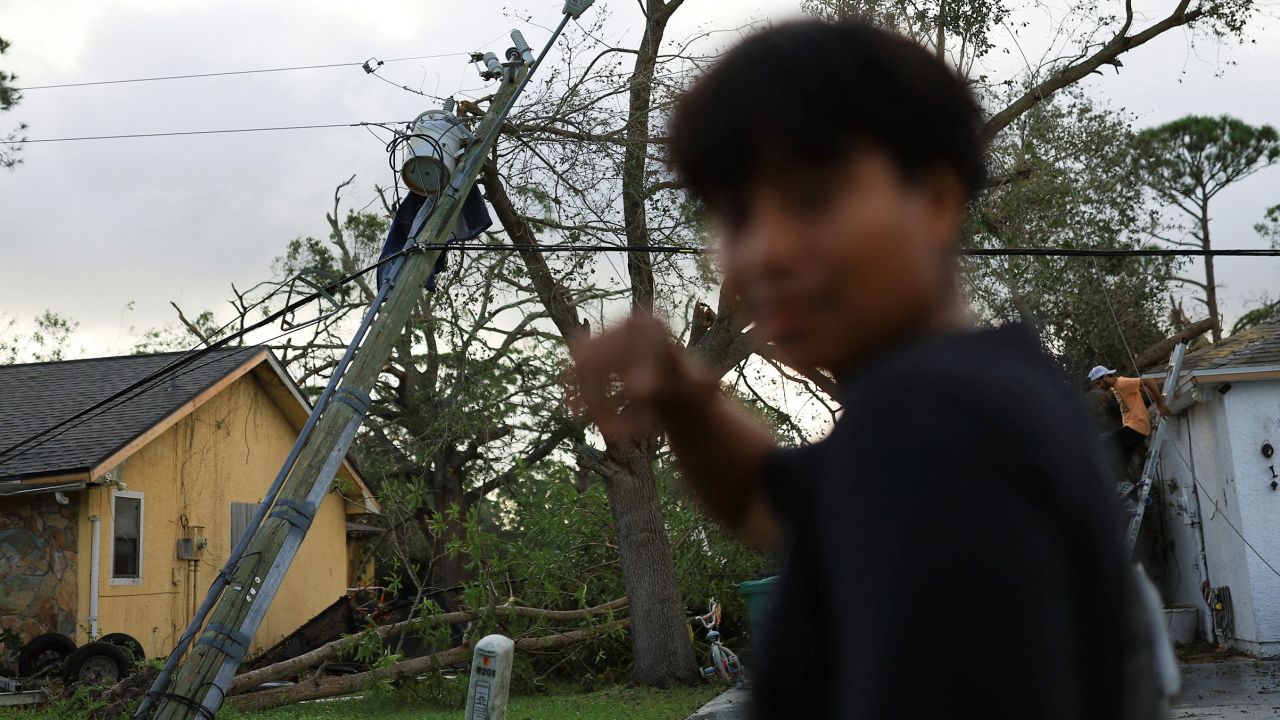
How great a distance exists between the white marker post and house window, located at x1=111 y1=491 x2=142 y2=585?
13539 millimetres

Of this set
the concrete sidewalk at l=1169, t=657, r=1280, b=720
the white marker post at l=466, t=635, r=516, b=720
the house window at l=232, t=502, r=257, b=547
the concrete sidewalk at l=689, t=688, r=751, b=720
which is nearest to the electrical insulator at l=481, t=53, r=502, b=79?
the white marker post at l=466, t=635, r=516, b=720

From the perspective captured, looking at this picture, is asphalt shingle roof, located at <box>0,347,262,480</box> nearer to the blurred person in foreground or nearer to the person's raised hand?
the person's raised hand

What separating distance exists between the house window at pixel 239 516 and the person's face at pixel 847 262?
2198 centimetres

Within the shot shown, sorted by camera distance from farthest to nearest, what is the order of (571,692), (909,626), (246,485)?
(246,485)
(571,692)
(909,626)

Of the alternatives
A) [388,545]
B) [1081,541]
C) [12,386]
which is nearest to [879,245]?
[1081,541]

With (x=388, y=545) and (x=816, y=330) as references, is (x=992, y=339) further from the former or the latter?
(x=388, y=545)

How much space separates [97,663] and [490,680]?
10.4m

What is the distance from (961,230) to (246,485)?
896 inches

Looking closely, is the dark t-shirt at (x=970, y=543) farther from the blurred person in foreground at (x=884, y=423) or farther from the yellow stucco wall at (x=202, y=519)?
the yellow stucco wall at (x=202, y=519)

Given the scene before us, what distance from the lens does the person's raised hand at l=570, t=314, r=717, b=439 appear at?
3.99 feet

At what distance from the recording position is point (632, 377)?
1218mm

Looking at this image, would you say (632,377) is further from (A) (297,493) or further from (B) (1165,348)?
(B) (1165,348)

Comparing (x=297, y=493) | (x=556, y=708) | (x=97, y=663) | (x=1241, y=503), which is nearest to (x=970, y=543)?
(x=297, y=493)

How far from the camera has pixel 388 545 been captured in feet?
94.5
